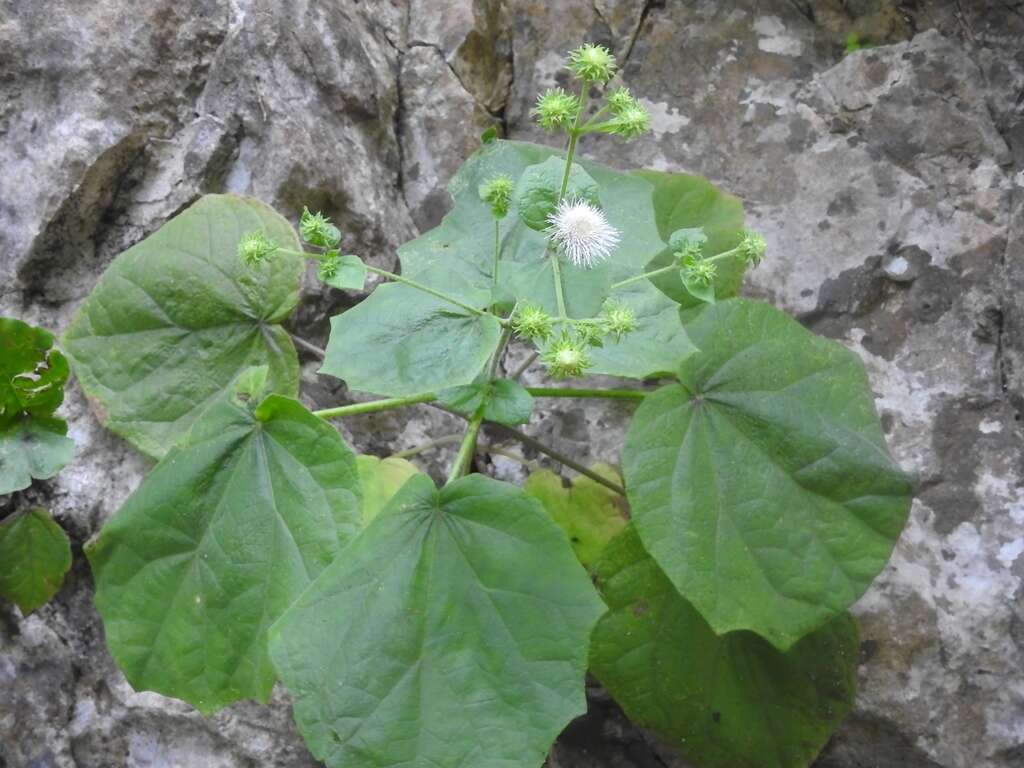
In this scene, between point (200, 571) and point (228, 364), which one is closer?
point (200, 571)

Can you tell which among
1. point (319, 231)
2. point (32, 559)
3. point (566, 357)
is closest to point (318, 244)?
point (319, 231)

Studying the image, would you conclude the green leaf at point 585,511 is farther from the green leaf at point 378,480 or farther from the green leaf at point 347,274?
the green leaf at point 347,274

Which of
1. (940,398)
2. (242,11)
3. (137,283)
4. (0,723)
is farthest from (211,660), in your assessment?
(940,398)

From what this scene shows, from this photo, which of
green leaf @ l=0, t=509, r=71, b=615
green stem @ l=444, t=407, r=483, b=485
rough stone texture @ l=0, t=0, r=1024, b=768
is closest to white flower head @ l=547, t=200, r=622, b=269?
green stem @ l=444, t=407, r=483, b=485

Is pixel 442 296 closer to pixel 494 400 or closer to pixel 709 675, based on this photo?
pixel 494 400

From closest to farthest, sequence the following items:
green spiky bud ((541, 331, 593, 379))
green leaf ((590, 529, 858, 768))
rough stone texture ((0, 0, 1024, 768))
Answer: green spiky bud ((541, 331, 593, 379)) < green leaf ((590, 529, 858, 768)) < rough stone texture ((0, 0, 1024, 768))

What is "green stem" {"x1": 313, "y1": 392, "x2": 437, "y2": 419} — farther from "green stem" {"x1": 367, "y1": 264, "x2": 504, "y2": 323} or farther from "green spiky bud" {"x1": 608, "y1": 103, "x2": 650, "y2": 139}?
"green spiky bud" {"x1": 608, "y1": 103, "x2": 650, "y2": 139}

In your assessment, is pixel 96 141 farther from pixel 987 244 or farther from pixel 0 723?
pixel 987 244
